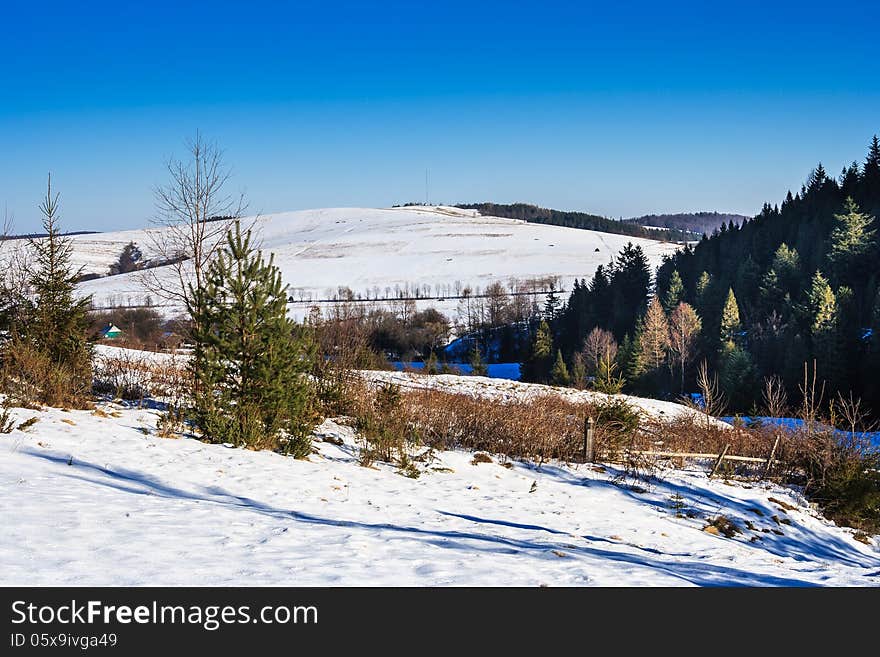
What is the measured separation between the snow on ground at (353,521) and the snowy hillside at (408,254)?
10188cm

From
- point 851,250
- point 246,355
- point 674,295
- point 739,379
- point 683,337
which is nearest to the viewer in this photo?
point 246,355

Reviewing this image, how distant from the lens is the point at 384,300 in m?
128

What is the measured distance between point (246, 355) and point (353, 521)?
4866 millimetres

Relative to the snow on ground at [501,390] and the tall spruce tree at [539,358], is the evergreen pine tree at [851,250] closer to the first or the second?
the tall spruce tree at [539,358]

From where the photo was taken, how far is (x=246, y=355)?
12.1 meters

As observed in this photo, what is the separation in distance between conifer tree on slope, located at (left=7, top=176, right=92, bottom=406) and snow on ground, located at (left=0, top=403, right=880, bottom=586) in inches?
33.3

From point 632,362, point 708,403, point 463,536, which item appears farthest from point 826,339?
point 463,536

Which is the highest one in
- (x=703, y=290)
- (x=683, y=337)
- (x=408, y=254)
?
(x=408, y=254)

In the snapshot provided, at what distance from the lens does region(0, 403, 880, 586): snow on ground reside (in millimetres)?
6004

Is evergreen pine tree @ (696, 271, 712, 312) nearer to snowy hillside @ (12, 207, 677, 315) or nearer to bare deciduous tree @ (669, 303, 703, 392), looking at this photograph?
bare deciduous tree @ (669, 303, 703, 392)

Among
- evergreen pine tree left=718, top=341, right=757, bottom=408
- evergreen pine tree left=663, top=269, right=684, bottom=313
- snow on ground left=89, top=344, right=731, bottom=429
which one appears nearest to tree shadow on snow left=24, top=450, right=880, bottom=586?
snow on ground left=89, top=344, right=731, bottom=429

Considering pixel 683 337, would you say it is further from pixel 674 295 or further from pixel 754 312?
pixel 674 295

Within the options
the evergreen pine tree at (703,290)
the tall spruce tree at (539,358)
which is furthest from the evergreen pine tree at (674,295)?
the tall spruce tree at (539,358)
